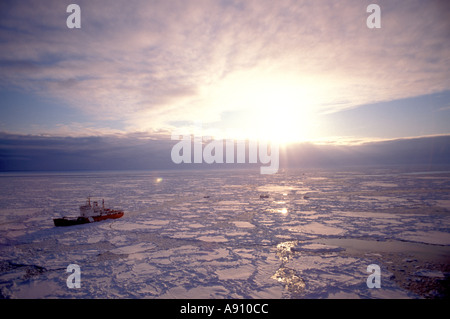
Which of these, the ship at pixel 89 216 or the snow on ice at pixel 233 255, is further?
the ship at pixel 89 216

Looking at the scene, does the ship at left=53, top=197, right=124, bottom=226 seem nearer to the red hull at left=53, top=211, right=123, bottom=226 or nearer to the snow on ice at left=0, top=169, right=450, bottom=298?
the red hull at left=53, top=211, right=123, bottom=226

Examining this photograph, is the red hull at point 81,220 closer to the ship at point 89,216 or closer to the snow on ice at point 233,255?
the ship at point 89,216

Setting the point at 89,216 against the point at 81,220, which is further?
the point at 89,216

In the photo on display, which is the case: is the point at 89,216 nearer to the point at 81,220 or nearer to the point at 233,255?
the point at 81,220

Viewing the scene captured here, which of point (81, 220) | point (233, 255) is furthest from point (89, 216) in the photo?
point (233, 255)

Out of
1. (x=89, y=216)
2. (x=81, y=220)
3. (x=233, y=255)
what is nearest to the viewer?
(x=233, y=255)

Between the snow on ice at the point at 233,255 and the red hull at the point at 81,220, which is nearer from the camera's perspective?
the snow on ice at the point at 233,255

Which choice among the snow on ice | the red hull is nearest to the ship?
the red hull

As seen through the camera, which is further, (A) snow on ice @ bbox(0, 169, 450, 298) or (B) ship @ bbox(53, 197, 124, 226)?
(B) ship @ bbox(53, 197, 124, 226)

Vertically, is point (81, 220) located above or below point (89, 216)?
below

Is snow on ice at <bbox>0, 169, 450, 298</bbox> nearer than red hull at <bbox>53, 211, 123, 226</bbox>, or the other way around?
snow on ice at <bbox>0, 169, 450, 298</bbox>

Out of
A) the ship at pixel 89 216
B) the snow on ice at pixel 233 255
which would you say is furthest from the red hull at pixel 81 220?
the snow on ice at pixel 233 255
